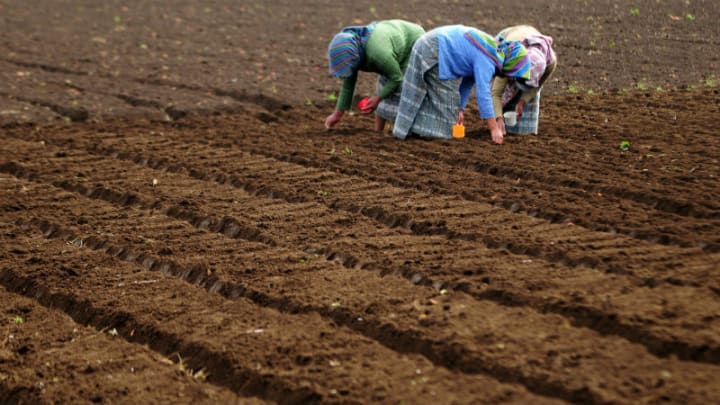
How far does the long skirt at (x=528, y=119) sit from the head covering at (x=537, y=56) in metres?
0.25

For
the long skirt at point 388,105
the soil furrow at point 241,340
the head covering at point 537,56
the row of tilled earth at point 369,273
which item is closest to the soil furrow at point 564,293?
the row of tilled earth at point 369,273

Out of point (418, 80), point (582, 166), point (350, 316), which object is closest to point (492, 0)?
point (418, 80)

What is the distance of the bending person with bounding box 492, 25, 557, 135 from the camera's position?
8.52 metres

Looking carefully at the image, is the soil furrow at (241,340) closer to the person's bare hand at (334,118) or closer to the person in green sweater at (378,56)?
the person in green sweater at (378,56)

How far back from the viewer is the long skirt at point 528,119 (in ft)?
28.9

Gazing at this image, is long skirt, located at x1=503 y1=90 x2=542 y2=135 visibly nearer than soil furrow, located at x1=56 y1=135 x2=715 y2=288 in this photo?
No

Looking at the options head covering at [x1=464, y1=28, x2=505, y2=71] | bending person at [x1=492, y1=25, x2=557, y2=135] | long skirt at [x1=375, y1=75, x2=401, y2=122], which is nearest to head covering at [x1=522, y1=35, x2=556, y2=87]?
bending person at [x1=492, y1=25, x2=557, y2=135]

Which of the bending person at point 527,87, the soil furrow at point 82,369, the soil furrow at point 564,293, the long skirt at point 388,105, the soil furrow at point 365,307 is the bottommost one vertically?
the soil furrow at point 82,369

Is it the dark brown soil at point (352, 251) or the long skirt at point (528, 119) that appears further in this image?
the long skirt at point (528, 119)

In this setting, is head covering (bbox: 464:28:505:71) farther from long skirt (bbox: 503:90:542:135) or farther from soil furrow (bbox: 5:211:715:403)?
soil furrow (bbox: 5:211:715:403)

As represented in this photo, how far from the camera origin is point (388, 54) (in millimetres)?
8883

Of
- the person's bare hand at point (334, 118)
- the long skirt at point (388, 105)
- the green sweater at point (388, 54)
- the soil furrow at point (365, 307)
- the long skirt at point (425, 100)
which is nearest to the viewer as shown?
the soil furrow at point (365, 307)

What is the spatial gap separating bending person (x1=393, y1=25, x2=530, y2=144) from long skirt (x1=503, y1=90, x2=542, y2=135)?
39 cm

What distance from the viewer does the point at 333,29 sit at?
1700cm
